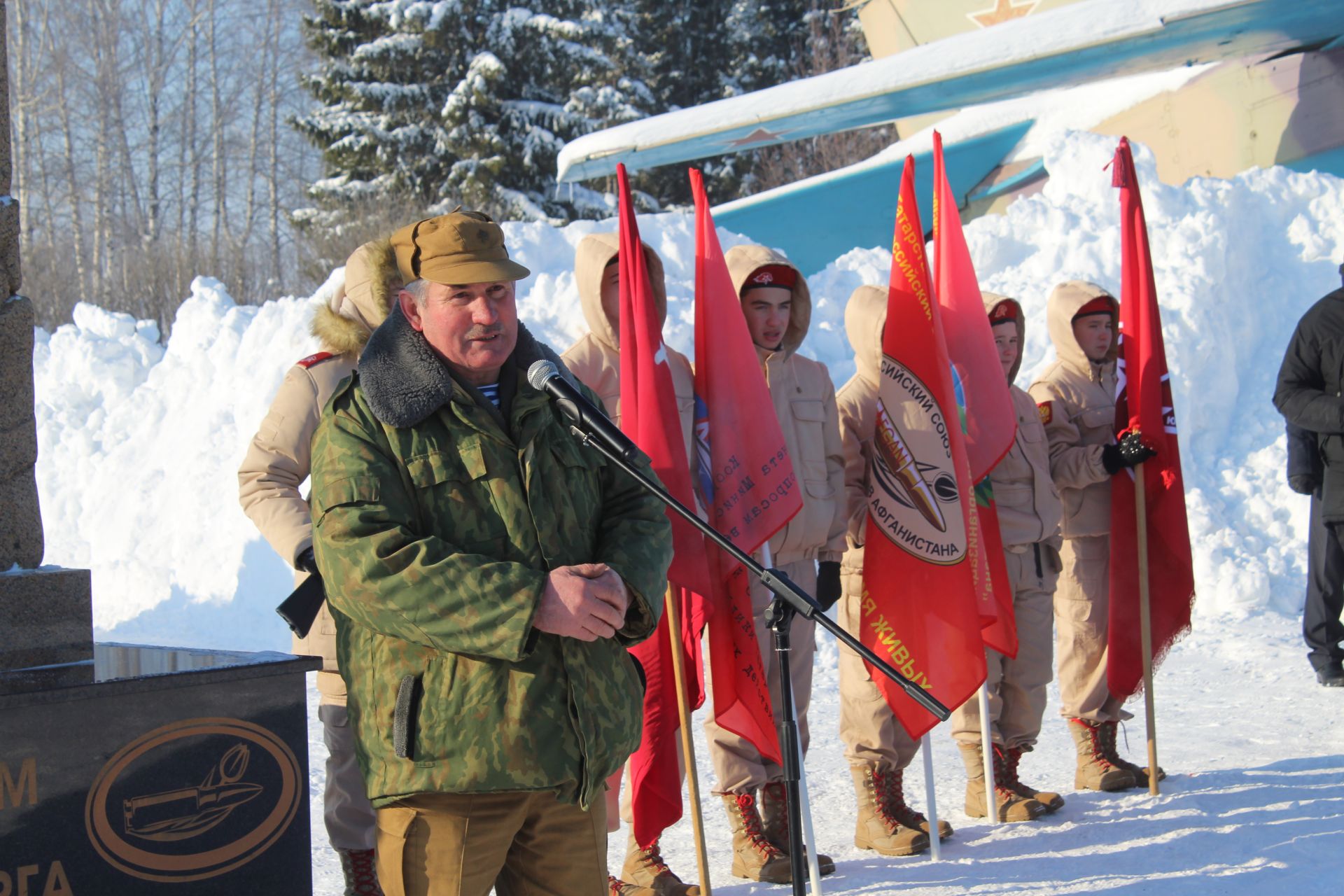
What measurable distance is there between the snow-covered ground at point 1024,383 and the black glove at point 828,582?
1.03 m

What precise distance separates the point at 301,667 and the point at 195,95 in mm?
33059

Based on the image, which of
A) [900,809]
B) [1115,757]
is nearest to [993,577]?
[900,809]

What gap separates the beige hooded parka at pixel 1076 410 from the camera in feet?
18.5

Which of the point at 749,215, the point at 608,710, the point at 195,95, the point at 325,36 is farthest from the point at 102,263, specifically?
the point at 608,710

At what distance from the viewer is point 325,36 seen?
73.4 feet

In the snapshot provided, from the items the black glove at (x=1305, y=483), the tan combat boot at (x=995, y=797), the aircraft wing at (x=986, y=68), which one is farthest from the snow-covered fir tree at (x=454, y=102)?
the tan combat boot at (x=995, y=797)

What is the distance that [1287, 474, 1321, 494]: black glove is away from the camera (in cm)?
690

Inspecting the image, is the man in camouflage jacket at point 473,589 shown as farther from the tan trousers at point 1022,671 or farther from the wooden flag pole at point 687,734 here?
the tan trousers at point 1022,671

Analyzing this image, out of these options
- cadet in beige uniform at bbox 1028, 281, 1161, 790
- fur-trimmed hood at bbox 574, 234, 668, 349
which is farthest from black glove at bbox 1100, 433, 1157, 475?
fur-trimmed hood at bbox 574, 234, 668, 349

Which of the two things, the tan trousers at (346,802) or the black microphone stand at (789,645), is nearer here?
the black microphone stand at (789,645)

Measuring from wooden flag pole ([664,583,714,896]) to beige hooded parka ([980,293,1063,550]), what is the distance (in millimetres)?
1672

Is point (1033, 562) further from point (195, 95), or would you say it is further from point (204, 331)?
point (195, 95)

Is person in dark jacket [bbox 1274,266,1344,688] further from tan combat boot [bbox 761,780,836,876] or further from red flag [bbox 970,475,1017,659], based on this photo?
tan combat boot [bbox 761,780,836,876]

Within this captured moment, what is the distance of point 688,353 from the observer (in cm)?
945
